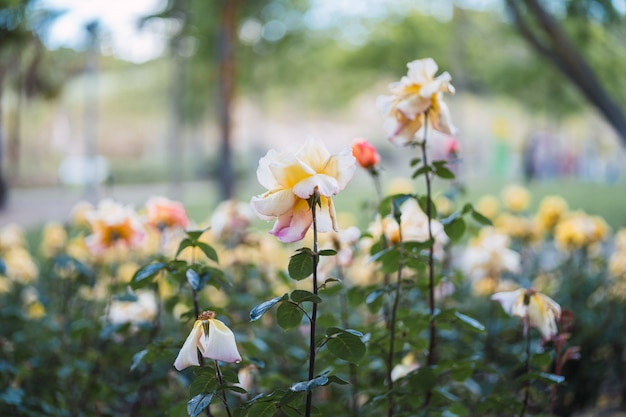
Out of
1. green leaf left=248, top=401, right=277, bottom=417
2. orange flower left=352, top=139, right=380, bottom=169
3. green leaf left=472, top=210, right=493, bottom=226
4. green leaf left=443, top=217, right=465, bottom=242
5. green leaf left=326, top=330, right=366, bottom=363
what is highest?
orange flower left=352, top=139, right=380, bottom=169

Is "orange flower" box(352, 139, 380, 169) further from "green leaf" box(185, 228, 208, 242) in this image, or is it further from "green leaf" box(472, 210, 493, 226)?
"green leaf" box(185, 228, 208, 242)

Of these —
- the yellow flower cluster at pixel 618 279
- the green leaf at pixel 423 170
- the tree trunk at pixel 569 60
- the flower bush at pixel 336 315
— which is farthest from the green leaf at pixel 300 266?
the tree trunk at pixel 569 60

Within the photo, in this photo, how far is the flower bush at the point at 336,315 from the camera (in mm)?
937

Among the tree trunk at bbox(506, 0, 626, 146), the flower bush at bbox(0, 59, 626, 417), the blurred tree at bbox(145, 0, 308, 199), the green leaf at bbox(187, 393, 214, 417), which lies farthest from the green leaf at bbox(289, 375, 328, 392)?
the blurred tree at bbox(145, 0, 308, 199)

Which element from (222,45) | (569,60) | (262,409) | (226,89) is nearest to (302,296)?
(262,409)

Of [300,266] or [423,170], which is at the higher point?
[423,170]

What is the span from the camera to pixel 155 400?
2.03m

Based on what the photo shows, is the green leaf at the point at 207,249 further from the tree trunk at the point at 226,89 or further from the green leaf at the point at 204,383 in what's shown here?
the tree trunk at the point at 226,89

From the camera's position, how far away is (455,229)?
1.29 metres

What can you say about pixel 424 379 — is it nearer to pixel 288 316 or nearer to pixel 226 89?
pixel 288 316

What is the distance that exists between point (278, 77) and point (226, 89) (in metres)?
10.9

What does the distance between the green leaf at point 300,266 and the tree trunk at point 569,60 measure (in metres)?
4.23

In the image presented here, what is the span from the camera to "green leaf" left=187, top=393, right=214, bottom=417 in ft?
2.92

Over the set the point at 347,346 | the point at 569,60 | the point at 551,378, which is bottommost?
the point at 551,378
